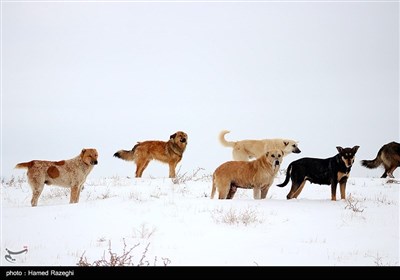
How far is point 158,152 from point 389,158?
312 inches

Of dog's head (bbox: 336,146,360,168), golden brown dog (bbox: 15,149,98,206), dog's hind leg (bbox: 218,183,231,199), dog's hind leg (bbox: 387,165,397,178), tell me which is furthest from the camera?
dog's hind leg (bbox: 387,165,397,178)

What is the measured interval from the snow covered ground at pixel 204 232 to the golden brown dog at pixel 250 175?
779 millimetres

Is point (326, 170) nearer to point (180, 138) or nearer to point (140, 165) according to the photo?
point (180, 138)

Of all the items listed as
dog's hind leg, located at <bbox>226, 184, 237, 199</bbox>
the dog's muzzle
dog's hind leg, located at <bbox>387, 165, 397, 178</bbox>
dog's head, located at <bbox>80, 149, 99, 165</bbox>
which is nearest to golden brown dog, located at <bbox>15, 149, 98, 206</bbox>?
dog's head, located at <bbox>80, 149, 99, 165</bbox>

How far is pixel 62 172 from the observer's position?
40.0 feet

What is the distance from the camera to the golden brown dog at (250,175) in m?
11.1

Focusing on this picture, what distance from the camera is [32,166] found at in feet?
39.1

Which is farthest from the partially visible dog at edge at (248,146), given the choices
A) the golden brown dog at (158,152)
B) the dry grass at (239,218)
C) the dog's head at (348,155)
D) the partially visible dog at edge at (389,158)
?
the dry grass at (239,218)

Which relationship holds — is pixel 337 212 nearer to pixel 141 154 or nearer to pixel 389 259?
pixel 389 259

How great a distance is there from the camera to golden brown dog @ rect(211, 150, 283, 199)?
36.5ft

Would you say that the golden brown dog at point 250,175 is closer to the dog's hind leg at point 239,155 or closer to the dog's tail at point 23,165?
the dog's tail at point 23,165

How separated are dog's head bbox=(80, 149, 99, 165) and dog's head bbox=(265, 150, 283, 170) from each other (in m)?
4.34

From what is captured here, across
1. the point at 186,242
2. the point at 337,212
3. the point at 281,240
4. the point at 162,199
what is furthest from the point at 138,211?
the point at 337,212

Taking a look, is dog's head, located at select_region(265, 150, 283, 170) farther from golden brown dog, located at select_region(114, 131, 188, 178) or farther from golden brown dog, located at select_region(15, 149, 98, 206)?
golden brown dog, located at select_region(114, 131, 188, 178)
